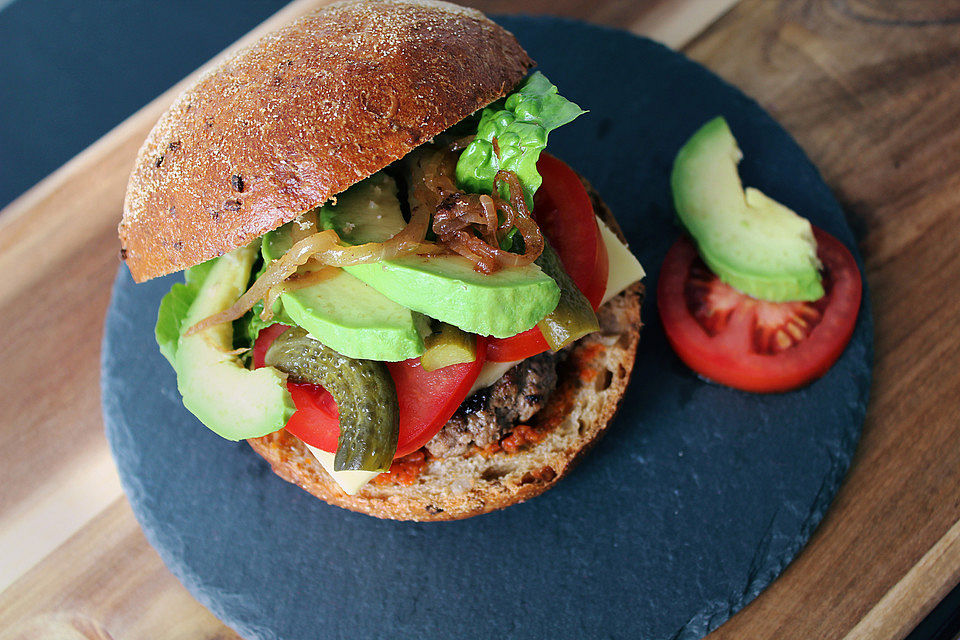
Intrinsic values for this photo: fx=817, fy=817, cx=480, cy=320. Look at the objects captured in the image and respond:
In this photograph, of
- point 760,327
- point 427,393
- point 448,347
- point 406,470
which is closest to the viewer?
point 448,347

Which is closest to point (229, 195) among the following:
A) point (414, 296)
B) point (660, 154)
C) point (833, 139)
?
point (414, 296)

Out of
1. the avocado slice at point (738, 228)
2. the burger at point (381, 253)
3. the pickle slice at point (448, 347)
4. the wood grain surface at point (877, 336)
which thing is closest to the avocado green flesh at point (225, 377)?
the burger at point (381, 253)

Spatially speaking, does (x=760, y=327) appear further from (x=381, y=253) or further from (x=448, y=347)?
(x=381, y=253)

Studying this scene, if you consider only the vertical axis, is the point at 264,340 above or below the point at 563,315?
above

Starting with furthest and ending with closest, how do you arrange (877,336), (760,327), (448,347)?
(877,336) → (760,327) → (448,347)

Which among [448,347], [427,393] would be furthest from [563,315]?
[427,393]

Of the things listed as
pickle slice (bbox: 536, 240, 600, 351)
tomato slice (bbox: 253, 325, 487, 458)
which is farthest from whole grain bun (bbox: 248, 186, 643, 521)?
pickle slice (bbox: 536, 240, 600, 351)

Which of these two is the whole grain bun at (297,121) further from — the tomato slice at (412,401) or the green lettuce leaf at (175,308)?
the tomato slice at (412,401)
